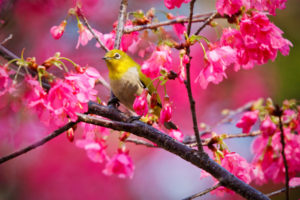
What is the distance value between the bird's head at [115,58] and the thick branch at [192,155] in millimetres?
532

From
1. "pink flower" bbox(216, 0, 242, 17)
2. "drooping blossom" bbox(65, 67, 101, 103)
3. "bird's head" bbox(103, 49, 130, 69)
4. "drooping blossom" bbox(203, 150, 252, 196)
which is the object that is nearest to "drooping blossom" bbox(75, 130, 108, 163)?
"bird's head" bbox(103, 49, 130, 69)

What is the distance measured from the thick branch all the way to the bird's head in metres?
0.53

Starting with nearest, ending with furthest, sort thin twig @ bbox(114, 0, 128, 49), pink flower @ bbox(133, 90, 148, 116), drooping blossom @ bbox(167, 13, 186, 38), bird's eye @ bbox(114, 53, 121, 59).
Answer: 1. pink flower @ bbox(133, 90, 148, 116)
2. thin twig @ bbox(114, 0, 128, 49)
3. drooping blossom @ bbox(167, 13, 186, 38)
4. bird's eye @ bbox(114, 53, 121, 59)

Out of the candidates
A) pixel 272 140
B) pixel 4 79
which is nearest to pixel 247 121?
pixel 272 140

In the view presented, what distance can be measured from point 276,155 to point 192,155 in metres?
0.92

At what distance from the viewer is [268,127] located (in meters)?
1.79

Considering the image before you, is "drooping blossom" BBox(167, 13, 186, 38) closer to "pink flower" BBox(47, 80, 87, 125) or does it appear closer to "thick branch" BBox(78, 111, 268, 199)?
"thick branch" BBox(78, 111, 268, 199)

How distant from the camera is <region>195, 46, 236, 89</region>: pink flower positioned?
1.28 metres

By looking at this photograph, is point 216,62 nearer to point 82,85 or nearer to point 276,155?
point 82,85

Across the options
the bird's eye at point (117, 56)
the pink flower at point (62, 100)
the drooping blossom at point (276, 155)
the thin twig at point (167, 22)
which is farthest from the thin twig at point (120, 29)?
the drooping blossom at point (276, 155)

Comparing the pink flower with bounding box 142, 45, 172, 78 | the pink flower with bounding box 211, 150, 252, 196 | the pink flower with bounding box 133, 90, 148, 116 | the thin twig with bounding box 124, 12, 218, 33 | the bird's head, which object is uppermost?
the thin twig with bounding box 124, 12, 218, 33

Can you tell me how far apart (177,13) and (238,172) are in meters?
0.82

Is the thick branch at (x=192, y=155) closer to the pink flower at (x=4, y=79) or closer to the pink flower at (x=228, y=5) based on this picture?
the pink flower at (x=4, y=79)

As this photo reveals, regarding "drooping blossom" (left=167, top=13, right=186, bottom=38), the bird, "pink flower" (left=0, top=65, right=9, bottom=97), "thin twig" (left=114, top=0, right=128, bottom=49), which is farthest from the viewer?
the bird
